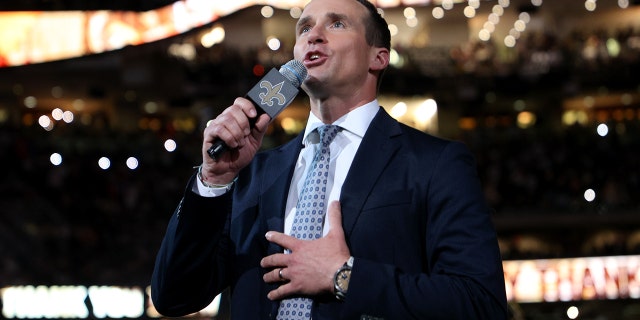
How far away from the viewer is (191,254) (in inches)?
116

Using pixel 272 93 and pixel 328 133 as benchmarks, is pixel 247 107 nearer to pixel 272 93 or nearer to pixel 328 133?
pixel 272 93

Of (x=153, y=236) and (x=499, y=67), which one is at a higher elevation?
(x=499, y=67)

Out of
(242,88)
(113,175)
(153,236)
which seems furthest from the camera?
(242,88)

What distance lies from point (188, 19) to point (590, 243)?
12.5m

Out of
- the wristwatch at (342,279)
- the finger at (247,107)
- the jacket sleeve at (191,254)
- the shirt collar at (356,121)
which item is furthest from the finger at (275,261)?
the shirt collar at (356,121)

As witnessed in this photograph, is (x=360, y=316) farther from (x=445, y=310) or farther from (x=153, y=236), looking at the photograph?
(x=153, y=236)

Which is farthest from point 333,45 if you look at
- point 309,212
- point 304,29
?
point 309,212

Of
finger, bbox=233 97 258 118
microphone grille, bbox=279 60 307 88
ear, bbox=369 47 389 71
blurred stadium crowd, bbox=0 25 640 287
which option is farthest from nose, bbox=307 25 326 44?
blurred stadium crowd, bbox=0 25 640 287

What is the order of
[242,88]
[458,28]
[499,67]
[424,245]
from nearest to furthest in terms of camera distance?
[424,245] → [242,88] → [499,67] → [458,28]

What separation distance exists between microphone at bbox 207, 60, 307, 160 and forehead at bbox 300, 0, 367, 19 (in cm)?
33

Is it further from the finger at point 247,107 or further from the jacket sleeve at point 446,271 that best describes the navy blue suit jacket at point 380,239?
the finger at point 247,107

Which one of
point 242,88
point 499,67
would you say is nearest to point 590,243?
point 499,67

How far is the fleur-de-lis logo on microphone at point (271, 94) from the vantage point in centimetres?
278

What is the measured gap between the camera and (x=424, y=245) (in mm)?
2844
